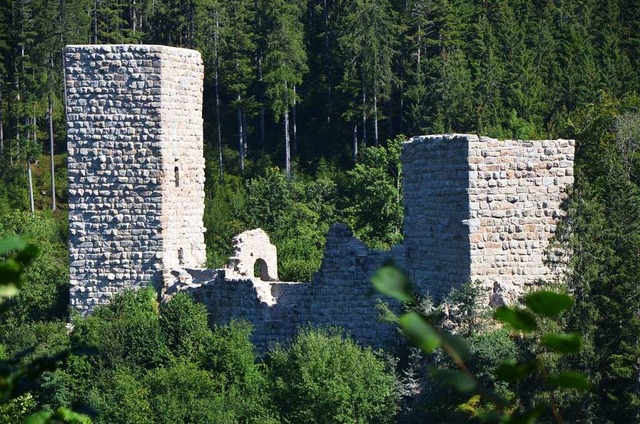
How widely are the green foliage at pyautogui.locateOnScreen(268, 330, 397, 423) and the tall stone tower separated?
3.38 meters

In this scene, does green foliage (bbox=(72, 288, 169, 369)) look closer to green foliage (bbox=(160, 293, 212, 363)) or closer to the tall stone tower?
green foliage (bbox=(160, 293, 212, 363))

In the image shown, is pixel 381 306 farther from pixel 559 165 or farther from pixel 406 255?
pixel 559 165

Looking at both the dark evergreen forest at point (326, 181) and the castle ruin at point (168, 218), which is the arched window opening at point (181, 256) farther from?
the dark evergreen forest at point (326, 181)

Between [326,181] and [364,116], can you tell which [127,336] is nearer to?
[326,181]

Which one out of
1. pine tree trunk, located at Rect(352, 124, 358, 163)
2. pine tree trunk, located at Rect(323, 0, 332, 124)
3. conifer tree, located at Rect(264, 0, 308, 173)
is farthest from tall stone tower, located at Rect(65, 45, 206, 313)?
pine tree trunk, located at Rect(323, 0, 332, 124)

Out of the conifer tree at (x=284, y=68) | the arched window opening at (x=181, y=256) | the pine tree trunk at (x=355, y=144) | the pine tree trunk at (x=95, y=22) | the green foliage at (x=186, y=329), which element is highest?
the pine tree trunk at (x=95, y=22)

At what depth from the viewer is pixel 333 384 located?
51.6 feet

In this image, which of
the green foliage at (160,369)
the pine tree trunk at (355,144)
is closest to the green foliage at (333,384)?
the green foliage at (160,369)

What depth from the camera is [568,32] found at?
134ft

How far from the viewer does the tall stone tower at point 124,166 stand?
61.4 ft

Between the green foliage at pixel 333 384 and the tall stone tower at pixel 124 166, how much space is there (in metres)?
3.38

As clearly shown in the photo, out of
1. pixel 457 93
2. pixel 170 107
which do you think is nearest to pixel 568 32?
pixel 457 93

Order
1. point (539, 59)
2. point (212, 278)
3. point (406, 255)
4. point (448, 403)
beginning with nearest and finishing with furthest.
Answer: point (448, 403), point (406, 255), point (212, 278), point (539, 59)

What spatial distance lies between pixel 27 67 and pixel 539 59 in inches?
732
